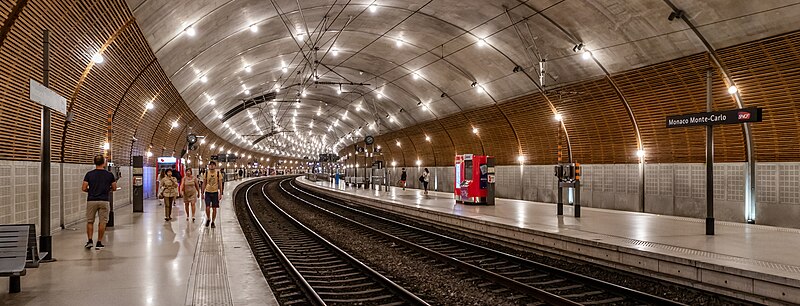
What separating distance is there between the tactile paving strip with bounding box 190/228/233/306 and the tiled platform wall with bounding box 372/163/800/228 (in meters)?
13.3

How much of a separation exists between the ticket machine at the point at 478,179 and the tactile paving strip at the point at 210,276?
12.8m

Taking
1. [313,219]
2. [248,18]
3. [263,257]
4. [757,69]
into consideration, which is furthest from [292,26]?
[757,69]

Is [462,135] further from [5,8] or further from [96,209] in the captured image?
[5,8]

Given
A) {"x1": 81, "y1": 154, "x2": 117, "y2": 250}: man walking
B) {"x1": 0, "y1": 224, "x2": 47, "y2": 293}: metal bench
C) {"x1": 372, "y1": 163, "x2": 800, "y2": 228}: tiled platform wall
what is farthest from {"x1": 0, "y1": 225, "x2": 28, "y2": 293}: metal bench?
{"x1": 372, "y1": 163, "x2": 800, "y2": 228}: tiled platform wall

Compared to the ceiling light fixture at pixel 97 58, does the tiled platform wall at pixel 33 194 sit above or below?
below

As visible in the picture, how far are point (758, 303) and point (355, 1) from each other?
1660cm

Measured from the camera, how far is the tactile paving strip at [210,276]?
6.63 meters

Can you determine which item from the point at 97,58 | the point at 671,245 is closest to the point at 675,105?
the point at 671,245

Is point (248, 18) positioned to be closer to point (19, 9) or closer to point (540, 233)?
point (19, 9)

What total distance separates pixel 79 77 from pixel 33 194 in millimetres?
3330

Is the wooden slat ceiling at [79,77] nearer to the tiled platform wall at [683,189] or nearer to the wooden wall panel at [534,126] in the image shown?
the wooden wall panel at [534,126]

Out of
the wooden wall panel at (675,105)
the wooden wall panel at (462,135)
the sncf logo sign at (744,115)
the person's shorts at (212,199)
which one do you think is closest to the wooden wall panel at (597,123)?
the wooden wall panel at (675,105)

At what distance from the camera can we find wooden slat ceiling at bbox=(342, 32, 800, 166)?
A: 13508mm

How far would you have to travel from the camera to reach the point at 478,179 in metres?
23.0
